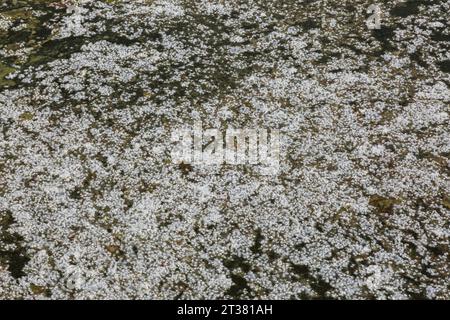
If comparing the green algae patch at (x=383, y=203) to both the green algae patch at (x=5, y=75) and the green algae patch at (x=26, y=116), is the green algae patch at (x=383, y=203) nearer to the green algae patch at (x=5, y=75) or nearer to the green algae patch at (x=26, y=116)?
the green algae patch at (x=26, y=116)

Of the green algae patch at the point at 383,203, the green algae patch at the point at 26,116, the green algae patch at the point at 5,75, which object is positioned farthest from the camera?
the green algae patch at the point at 5,75

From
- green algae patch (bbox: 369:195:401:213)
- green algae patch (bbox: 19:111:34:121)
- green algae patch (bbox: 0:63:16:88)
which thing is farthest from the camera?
green algae patch (bbox: 0:63:16:88)

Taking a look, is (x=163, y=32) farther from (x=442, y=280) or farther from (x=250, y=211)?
(x=442, y=280)

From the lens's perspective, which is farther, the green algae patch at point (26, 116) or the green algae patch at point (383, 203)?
the green algae patch at point (26, 116)

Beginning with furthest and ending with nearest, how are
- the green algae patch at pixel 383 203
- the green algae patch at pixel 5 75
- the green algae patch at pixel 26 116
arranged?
the green algae patch at pixel 5 75 → the green algae patch at pixel 26 116 → the green algae patch at pixel 383 203

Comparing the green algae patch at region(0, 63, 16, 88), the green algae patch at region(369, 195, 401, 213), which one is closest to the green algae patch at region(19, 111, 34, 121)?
the green algae patch at region(0, 63, 16, 88)

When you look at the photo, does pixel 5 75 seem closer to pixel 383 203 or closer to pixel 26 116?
pixel 26 116

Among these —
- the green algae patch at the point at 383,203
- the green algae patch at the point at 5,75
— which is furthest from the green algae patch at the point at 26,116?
the green algae patch at the point at 383,203

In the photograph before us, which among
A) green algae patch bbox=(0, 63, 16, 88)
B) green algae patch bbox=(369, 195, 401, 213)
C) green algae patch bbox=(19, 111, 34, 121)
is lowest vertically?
green algae patch bbox=(369, 195, 401, 213)

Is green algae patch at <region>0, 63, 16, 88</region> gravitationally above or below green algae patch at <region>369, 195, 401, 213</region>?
above

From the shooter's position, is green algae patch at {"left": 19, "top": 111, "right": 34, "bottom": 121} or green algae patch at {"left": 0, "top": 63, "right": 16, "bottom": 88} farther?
green algae patch at {"left": 0, "top": 63, "right": 16, "bottom": 88}

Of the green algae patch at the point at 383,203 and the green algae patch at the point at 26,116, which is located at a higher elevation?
the green algae patch at the point at 26,116

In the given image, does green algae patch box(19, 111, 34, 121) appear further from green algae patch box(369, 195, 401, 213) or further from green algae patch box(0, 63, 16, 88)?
green algae patch box(369, 195, 401, 213)

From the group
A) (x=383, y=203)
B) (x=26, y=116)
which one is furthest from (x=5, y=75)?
(x=383, y=203)
